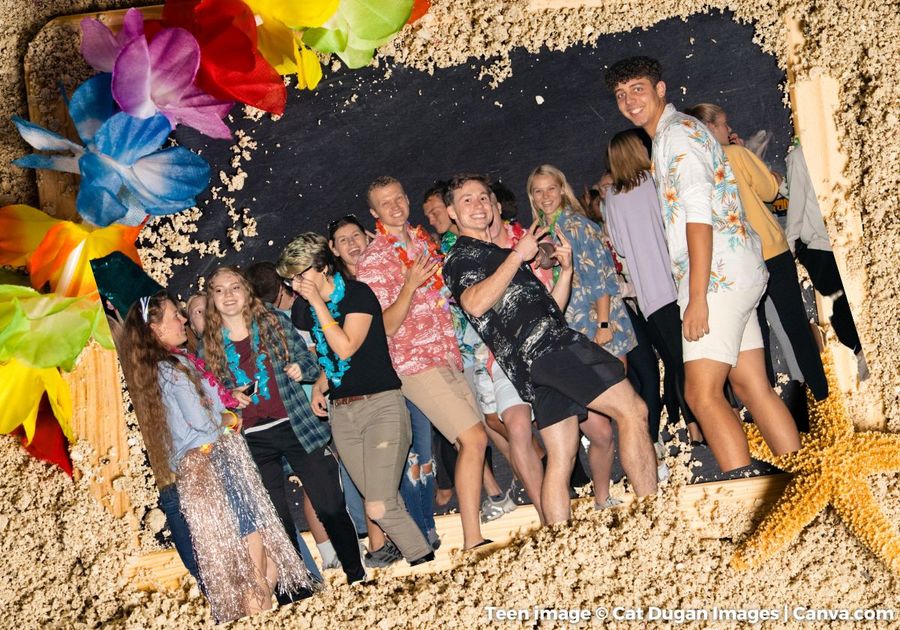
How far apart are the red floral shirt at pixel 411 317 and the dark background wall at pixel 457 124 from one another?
0.25ft

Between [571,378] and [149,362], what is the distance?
2.10 feet

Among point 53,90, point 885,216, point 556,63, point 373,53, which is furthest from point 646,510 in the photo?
point 53,90

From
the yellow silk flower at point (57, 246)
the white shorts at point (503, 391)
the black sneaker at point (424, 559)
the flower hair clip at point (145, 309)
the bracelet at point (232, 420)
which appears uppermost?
the yellow silk flower at point (57, 246)

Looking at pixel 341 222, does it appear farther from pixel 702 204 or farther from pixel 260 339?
pixel 702 204

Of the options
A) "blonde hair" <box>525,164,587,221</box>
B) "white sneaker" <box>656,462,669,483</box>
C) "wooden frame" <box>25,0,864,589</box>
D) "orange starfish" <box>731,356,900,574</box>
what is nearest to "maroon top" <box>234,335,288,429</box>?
"wooden frame" <box>25,0,864,589</box>

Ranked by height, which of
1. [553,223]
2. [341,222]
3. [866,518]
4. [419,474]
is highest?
[341,222]

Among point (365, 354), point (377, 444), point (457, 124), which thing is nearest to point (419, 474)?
point (377, 444)

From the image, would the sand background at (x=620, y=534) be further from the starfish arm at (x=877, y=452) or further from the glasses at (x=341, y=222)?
the glasses at (x=341, y=222)

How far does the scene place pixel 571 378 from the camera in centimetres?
114

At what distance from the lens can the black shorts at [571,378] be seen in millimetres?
1140

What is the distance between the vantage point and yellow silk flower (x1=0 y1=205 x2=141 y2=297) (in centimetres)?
117

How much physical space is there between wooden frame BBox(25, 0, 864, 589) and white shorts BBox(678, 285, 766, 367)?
0.68 feet

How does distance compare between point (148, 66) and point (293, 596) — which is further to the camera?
point (293, 596)

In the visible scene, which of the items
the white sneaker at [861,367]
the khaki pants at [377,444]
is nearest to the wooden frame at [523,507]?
the white sneaker at [861,367]
